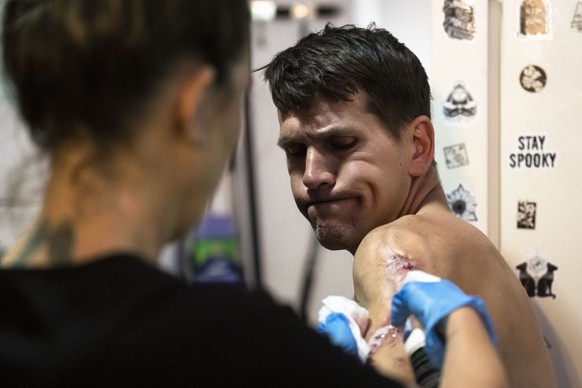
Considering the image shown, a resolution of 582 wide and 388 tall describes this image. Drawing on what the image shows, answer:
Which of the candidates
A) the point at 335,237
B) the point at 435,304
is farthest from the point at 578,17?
the point at 435,304

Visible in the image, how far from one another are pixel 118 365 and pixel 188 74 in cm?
24

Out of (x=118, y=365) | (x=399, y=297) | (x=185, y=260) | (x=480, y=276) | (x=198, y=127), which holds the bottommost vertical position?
(x=185, y=260)

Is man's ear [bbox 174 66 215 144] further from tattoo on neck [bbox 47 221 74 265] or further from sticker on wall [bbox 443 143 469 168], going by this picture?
sticker on wall [bbox 443 143 469 168]

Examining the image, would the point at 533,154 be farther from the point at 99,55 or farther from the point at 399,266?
the point at 99,55

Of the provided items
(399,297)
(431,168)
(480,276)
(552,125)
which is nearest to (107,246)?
(399,297)

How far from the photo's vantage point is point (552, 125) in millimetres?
1707

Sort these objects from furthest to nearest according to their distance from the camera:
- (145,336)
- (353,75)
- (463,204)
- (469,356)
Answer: (463,204) < (353,75) < (469,356) < (145,336)

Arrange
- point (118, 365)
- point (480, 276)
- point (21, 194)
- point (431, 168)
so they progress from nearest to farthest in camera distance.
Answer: point (118, 365) → point (21, 194) → point (480, 276) → point (431, 168)

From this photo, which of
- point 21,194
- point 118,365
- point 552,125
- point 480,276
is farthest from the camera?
point 552,125

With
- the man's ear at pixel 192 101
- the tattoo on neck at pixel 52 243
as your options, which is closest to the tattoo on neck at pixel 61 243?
the tattoo on neck at pixel 52 243

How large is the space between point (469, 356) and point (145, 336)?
326 mm

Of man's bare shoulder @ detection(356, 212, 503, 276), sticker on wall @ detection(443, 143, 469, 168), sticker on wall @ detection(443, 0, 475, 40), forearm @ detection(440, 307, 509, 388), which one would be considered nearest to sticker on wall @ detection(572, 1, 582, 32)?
sticker on wall @ detection(443, 0, 475, 40)

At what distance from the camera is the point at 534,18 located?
1.72m

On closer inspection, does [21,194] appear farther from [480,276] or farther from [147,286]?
[480,276]
